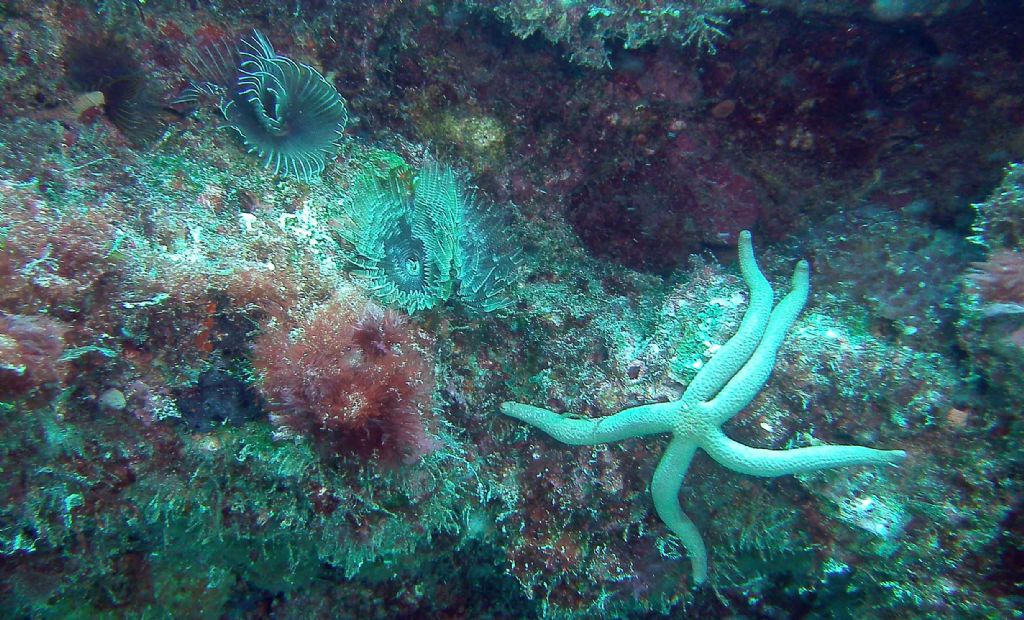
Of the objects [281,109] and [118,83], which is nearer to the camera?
[118,83]

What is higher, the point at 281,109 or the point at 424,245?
the point at 281,109

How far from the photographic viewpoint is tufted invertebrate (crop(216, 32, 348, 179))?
330cm

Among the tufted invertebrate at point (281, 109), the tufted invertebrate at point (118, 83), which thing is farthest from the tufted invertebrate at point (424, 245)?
the tufted invertebrate at point (118, 83)

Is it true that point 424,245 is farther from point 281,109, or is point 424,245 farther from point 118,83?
point 118,83

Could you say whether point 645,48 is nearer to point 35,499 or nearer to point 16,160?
point 16,160

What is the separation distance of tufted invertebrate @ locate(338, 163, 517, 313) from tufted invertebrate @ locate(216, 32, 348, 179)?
443 millimetres

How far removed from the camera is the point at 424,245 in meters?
3.43

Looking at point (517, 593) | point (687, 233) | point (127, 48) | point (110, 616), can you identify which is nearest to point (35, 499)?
point (110, 616)

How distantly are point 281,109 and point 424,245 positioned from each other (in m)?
1.38

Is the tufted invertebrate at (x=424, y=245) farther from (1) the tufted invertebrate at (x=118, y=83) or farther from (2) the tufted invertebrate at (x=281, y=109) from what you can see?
(1) the tufted invertebrate at (x=118, y=83)

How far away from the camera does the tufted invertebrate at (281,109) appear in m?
3.30

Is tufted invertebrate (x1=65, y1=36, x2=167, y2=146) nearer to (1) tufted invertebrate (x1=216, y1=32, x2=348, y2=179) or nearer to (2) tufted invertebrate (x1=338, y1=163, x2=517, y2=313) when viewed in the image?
(1) tufted invertebrate (x1=216, y1=32, x2=348, y2=179)

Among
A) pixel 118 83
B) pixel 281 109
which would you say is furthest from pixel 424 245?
pixel 118 83

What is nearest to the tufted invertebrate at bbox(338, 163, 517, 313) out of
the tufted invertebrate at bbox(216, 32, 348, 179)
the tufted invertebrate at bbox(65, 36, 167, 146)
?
the tufted invertebrate at bbox(216, 32, 348, 179)
